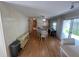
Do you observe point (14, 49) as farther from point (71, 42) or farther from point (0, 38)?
point (71, 42)

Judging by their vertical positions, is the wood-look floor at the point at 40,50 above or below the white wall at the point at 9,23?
below

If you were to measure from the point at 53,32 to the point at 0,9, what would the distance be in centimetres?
757

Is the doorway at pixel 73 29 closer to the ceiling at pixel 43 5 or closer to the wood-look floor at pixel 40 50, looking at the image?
the wood-look floor at pixel 40 50

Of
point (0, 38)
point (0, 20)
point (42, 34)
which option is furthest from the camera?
point (42, 34)

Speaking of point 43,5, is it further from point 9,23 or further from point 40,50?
point 40,50

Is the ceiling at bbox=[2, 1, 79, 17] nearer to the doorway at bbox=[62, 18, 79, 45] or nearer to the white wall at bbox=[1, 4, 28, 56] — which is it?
the white wall at bbox=[1, 4, 28, 56]

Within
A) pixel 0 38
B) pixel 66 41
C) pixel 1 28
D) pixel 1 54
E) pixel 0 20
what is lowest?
pixel 1 54

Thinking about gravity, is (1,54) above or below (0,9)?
below

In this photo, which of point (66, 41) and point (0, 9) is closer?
point (0, 9)

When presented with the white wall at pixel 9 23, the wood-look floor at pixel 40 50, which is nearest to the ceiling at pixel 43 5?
the white wall at pixel 9 23

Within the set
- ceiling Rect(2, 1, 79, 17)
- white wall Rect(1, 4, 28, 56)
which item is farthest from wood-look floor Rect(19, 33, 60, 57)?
ceiling Rect(2, 1, 79, 17)

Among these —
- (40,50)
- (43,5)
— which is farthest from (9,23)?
(40,50)

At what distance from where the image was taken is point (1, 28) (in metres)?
2.93

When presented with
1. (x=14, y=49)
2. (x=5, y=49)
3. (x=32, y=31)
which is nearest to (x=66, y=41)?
(x=14, y=49)
